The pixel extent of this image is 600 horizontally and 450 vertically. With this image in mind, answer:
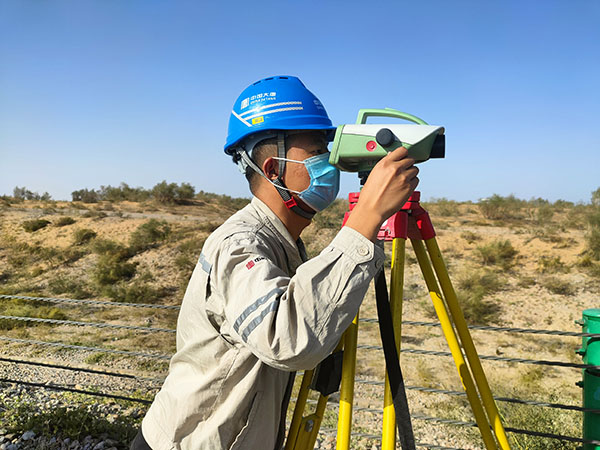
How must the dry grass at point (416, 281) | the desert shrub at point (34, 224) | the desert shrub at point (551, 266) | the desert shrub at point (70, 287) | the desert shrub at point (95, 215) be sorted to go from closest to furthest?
the dry grass at point (416, 281) → the desert shrub at point (70, 287) → the desert shrub at point (551, 266) → the desert shrub at point (34, 224) → the desert shrub at point (95, 215)

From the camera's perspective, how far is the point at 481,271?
39.2ft

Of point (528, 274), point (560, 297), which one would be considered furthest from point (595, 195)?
point (560, 297)

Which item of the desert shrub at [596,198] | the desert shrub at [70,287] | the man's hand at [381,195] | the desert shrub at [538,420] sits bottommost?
the desert shrub at [70,287]

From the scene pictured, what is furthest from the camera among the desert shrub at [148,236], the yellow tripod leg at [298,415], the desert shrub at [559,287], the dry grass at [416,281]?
the desert shrub at [148,236]

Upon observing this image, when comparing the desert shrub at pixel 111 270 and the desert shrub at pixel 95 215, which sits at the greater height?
the desert shrub at pixel 95 215

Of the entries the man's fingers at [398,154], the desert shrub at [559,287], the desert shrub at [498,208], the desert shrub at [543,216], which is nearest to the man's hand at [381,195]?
the man's fingers at [398,154]

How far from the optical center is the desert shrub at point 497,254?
499 inches

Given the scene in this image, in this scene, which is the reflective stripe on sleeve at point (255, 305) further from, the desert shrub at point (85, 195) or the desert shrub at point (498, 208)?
the desert shrub at point (85, 195)

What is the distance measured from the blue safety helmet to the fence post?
1.26 m

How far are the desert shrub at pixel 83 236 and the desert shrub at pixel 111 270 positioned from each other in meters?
2.47

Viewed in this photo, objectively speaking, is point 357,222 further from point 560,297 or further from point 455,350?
point 560,297

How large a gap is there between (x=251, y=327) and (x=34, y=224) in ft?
61.8

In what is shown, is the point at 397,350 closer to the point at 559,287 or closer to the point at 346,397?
the point at 346,397

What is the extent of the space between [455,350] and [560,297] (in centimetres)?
1027
